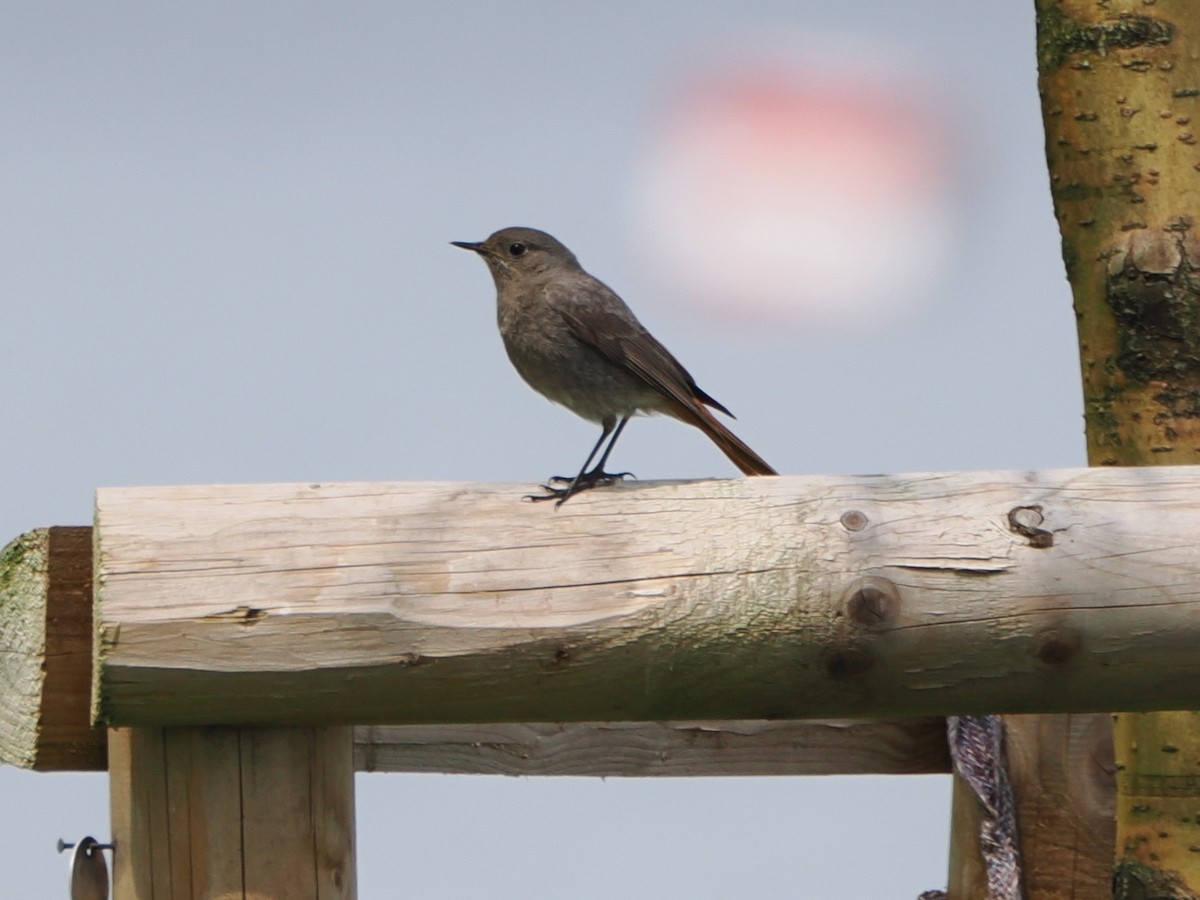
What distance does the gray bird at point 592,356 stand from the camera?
468cm

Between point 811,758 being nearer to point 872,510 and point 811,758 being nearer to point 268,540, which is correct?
point 872,510

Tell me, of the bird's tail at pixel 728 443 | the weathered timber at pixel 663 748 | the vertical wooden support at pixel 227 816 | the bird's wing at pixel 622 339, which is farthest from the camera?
the bird's wing at pixel 622 339

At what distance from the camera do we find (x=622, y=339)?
4.77 m

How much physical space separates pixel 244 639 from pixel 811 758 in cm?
154

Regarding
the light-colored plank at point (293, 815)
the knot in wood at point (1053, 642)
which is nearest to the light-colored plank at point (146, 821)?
the light-colored plank at point (293, 815)

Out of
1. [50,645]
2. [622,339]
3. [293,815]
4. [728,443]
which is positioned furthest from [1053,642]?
[622,339]

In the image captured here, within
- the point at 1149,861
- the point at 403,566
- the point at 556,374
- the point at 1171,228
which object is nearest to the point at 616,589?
the point at 403,566

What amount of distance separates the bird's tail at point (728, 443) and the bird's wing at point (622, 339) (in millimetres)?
42

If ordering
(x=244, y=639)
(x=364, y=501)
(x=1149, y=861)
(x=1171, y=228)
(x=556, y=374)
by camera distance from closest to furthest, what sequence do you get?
(x=244, y=639) < (x=364, y=501) < (x=1149, y=861) < (x=1171, y=228) < (x=556, y=374)

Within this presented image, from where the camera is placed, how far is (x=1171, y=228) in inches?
139

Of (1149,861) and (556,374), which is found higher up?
(556,374)

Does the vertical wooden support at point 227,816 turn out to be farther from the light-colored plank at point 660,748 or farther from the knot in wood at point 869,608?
the light-colored plank at point 660,748

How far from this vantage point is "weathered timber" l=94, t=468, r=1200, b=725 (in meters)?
2.40

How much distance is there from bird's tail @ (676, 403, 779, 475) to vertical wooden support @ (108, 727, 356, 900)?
5.90 ft
